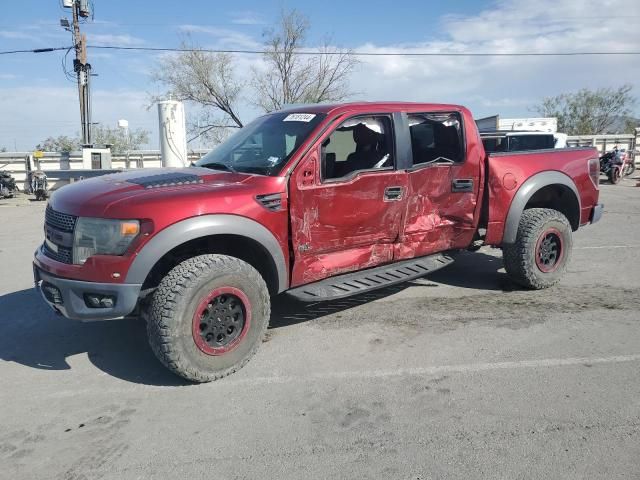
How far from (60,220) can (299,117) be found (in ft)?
6.85

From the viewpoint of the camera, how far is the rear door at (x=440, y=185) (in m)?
4.62

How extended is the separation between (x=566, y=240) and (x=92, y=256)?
A: 484 cm

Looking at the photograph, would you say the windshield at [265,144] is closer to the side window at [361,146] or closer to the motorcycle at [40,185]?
A: the side window at [361,146]

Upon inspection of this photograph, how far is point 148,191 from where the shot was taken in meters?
3.45

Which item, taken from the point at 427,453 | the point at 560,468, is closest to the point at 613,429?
the point at 560,468

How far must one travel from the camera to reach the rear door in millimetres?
4617

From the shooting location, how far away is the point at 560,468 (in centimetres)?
256

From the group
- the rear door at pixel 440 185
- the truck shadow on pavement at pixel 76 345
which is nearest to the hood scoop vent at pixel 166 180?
the truck shadow on pavement at pixel 76 345

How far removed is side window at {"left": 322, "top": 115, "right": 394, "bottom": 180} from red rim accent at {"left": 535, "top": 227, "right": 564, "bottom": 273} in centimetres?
219

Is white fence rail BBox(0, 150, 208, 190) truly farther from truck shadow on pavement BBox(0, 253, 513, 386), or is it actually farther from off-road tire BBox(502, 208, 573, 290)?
off-road tire BBox(502, 208, 573, 290)


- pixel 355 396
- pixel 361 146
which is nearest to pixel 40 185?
pixel 361 146

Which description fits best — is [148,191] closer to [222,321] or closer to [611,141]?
[222,321]

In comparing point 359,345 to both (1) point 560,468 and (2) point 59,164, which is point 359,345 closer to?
(1) point 560,468

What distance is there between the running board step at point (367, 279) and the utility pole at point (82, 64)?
2415 cm
